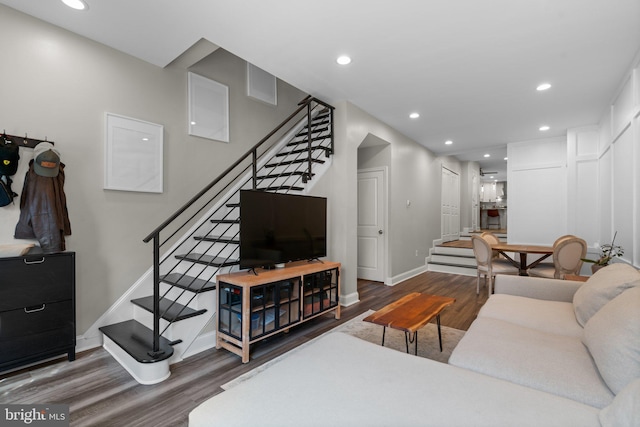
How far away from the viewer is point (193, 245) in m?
3.58

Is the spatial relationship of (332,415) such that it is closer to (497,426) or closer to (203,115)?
(497,426)

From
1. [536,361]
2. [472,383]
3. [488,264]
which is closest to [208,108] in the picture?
[472,383]

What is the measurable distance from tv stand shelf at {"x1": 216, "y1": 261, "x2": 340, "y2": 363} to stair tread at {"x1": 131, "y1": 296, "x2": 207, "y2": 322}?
26cm

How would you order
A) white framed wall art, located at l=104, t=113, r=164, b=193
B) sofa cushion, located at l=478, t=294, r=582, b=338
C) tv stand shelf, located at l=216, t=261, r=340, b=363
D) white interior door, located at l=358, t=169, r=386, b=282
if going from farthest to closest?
white interior door, located at l=358, t=169, r=386, b=282 < white framed wall art, located at l=104, t=113, r=164, b=193 < tv stand shelf, located at l=216, t=261, r=340, b=363 < sofa cushion, located at l=478, t=294, r=582, b=338

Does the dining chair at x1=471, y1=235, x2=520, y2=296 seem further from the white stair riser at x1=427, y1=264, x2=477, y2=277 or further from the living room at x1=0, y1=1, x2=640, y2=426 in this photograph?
the white stair riser at x1=427, y1=264, x2=477, y2=277

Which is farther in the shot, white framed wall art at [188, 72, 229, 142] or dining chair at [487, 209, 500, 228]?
dining chair at [487, 209, 500, 228]

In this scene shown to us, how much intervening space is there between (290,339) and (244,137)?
269 cm

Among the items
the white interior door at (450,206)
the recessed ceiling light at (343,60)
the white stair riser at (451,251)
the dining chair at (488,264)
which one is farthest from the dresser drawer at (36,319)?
the white interior door at (450,206)

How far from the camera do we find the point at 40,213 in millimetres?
2412

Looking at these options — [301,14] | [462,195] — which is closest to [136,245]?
[301,14]

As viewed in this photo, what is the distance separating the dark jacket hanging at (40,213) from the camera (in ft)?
7.86

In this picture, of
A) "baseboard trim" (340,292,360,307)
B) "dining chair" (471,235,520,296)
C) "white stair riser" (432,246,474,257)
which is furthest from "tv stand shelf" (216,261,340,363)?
"white stair riser" (432,246,474,257)

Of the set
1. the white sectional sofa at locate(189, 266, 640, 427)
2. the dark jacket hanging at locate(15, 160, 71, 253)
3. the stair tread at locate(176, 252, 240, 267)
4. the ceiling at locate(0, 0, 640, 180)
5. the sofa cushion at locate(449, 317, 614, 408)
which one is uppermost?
the ceiling at locate(0, 0, 640, 180)

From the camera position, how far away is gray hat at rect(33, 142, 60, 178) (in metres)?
2.38
